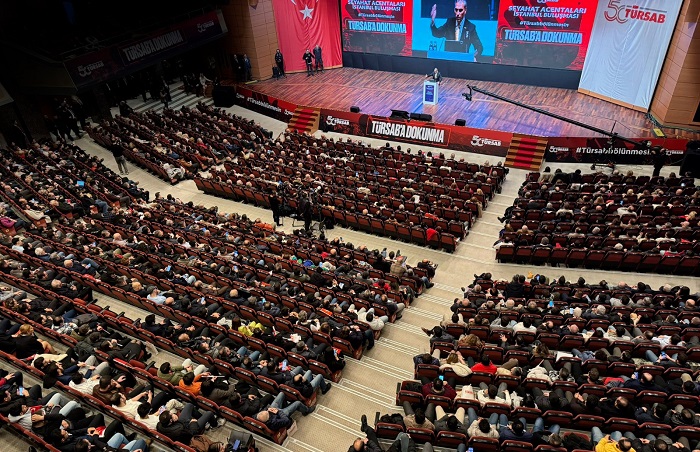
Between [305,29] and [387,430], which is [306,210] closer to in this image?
[387,430]

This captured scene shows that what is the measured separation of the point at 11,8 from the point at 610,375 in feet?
83.0

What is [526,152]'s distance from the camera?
18047mm

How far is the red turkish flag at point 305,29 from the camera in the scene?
27.0m

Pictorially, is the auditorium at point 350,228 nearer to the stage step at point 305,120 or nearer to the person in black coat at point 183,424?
the person in black coat at point 183,424

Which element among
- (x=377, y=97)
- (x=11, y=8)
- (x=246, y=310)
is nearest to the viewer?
(x=246, y=310)

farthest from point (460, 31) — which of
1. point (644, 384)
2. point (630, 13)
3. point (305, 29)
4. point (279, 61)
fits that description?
point (644, 384)

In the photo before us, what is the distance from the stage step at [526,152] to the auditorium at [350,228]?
4.3 inches

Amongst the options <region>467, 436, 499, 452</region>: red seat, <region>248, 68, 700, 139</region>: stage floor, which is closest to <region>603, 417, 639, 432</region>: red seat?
<region>467, 436, 499, 452</region>: red seat

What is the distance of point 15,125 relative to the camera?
20250 mm

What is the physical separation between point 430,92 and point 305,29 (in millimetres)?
9902

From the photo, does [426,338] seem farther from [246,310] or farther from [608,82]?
[608,82]

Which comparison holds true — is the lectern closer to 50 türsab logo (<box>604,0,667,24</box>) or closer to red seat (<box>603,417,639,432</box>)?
50 türsab logo (<box>604,0,667,24</box>)

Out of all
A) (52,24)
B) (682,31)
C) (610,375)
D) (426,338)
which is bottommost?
(426,338)

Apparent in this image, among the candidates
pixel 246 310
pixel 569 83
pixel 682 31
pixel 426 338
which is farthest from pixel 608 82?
pixel 246 310
